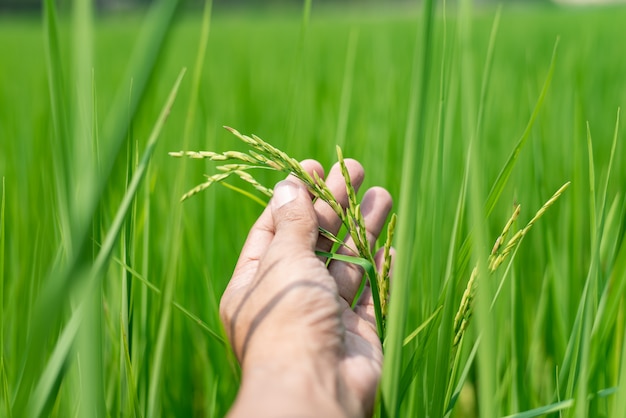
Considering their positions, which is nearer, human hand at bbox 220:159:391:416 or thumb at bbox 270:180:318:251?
human hand at bbox 220:159:391:416

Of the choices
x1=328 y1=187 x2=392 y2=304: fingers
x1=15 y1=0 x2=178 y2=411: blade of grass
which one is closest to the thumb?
x1=328 y1=187 x2=392 y2=304: fingers

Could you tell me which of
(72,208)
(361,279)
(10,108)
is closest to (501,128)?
(361,279)

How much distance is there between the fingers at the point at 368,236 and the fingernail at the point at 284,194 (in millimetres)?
98

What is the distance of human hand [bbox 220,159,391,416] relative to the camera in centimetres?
42

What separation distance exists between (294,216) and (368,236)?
0.49ft

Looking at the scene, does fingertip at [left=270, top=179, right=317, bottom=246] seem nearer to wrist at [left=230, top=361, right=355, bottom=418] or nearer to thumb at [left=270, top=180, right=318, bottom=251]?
thumb at [left=270, top=180, right=318, bottom=251]

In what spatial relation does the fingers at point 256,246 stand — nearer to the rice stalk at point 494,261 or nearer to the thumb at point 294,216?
the thumb at point 294,216

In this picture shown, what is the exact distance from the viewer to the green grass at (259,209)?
312 millimetres

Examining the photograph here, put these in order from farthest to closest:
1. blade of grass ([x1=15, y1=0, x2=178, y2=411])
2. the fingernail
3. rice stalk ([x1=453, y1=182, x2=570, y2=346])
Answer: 1. the fingernail
2. rice stalk ([x1=453, y1=182, x2=570, y2=346])
3. blade of grass ([x1=15, y1=0, x2=178, y2=411])

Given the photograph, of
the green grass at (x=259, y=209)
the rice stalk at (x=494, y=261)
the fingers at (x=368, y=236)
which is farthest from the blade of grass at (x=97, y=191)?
the fingers at (x=368, y=236)

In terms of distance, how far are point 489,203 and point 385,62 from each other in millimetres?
1822

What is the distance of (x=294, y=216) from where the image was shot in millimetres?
556

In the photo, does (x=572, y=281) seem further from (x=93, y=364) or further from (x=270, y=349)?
(x=93, y=364)

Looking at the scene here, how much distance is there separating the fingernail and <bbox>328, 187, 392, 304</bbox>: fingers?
3.9 inches
